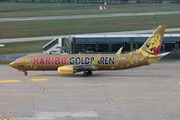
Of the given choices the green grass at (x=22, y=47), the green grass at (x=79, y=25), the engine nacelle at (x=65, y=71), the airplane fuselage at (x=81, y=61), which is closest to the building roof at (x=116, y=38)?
the green grass at (x=22, y=47)

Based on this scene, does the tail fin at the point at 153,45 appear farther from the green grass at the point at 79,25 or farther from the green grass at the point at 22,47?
the green grass at the point at 79,25

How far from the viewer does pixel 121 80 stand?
66375 millimetres

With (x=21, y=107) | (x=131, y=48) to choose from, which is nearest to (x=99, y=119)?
(x=21, y=107)

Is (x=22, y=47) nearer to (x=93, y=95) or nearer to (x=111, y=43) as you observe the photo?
(x=111, y=43)

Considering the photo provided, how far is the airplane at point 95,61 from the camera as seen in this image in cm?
6869

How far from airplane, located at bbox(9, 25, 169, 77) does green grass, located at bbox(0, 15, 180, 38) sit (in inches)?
2034

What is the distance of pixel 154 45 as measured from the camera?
228ft

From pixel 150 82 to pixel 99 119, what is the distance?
864 inches

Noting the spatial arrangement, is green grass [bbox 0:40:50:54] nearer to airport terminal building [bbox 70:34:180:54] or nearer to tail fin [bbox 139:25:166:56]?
airport terminal building [bbox 70:34:180:54]

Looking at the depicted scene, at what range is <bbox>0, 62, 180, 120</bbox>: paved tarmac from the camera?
46256 millimetres

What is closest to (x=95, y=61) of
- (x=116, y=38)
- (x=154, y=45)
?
(x=154, y=45)

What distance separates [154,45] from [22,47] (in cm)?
4143

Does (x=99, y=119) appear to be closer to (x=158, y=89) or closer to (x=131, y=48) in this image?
(x=158, y=89)

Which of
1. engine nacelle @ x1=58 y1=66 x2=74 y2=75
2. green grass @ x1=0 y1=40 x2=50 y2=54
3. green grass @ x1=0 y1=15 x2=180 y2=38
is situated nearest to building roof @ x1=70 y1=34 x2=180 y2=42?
green grass @ x1=0 y1=40 x2=50 y2=54
